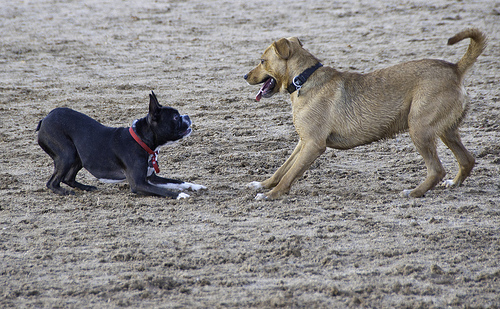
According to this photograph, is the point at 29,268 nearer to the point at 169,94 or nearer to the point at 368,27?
the point at 169,94

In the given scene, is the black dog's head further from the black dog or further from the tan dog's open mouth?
the tan dog's open mouth

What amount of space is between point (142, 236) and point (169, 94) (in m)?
5.41

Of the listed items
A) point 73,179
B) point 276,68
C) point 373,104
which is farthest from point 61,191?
point 373,104

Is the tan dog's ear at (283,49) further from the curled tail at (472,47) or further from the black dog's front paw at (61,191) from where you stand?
the black dog's front paw at (61,191)

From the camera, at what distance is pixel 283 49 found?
21.0 ft

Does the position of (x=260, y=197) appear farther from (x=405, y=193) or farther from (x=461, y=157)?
(x=461, y=157)

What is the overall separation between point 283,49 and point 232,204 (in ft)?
5.91

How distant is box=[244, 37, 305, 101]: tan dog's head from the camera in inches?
252

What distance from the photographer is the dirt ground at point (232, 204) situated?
13.7 ft

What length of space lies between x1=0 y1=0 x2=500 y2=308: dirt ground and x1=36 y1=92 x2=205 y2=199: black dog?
0.92ft

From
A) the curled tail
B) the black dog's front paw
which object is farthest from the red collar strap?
the curled tail

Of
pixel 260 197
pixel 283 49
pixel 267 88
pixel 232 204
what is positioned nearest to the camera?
pixel 232 204

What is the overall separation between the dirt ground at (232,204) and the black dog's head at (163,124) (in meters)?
0.67

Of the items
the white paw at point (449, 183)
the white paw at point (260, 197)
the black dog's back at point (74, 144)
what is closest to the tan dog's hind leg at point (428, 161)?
the white paw at point (449, 183)
